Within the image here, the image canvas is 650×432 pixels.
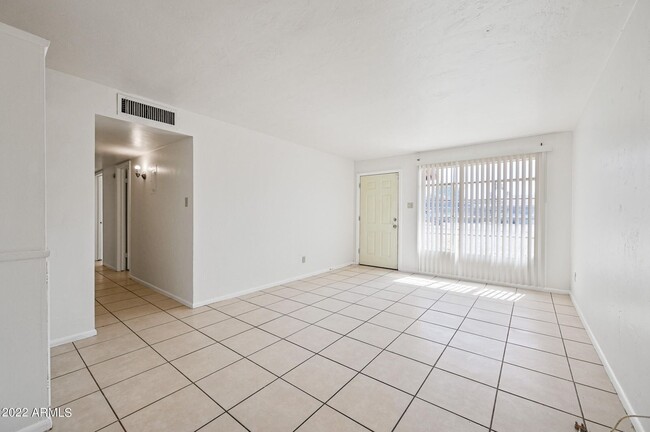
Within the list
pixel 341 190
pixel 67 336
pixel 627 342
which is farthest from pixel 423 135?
pixel 67 336

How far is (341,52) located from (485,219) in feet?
13.3

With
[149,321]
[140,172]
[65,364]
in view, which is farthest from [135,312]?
[140,172]

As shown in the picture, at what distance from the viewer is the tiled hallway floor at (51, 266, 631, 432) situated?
1645 mm

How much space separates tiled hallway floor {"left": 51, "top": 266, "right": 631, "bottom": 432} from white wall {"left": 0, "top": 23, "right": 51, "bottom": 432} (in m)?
0.33

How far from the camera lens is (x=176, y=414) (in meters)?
1.66

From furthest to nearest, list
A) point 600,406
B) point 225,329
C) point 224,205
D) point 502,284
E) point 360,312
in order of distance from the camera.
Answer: point 502,284
point 224,205
point 360,312
point 225,329
point 600,406

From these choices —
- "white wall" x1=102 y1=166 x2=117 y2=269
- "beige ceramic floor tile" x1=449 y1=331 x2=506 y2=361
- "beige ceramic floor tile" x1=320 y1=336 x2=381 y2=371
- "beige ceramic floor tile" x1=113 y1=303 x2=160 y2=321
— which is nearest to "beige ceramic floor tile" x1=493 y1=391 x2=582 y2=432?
"beige ceramic floor tile" x1=449 y1=331 x2=506 y2=361

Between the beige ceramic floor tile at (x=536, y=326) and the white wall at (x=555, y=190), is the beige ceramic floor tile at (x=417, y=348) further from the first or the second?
the white wall at (x=555, y=190)

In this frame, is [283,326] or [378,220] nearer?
[283,326]

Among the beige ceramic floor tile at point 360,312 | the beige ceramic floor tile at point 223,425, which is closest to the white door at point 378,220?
the beige ceramic floor tile at point 360,312

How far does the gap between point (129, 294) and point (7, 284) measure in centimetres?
298

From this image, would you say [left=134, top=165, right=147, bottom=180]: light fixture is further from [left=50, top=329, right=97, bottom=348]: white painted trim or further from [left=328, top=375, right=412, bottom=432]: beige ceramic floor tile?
[left=328, top=375, right=412, bottom=432]: beige ceramic floor tile

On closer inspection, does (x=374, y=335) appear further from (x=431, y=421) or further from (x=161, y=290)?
(x=161, y=290)

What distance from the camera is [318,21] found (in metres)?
1.85
